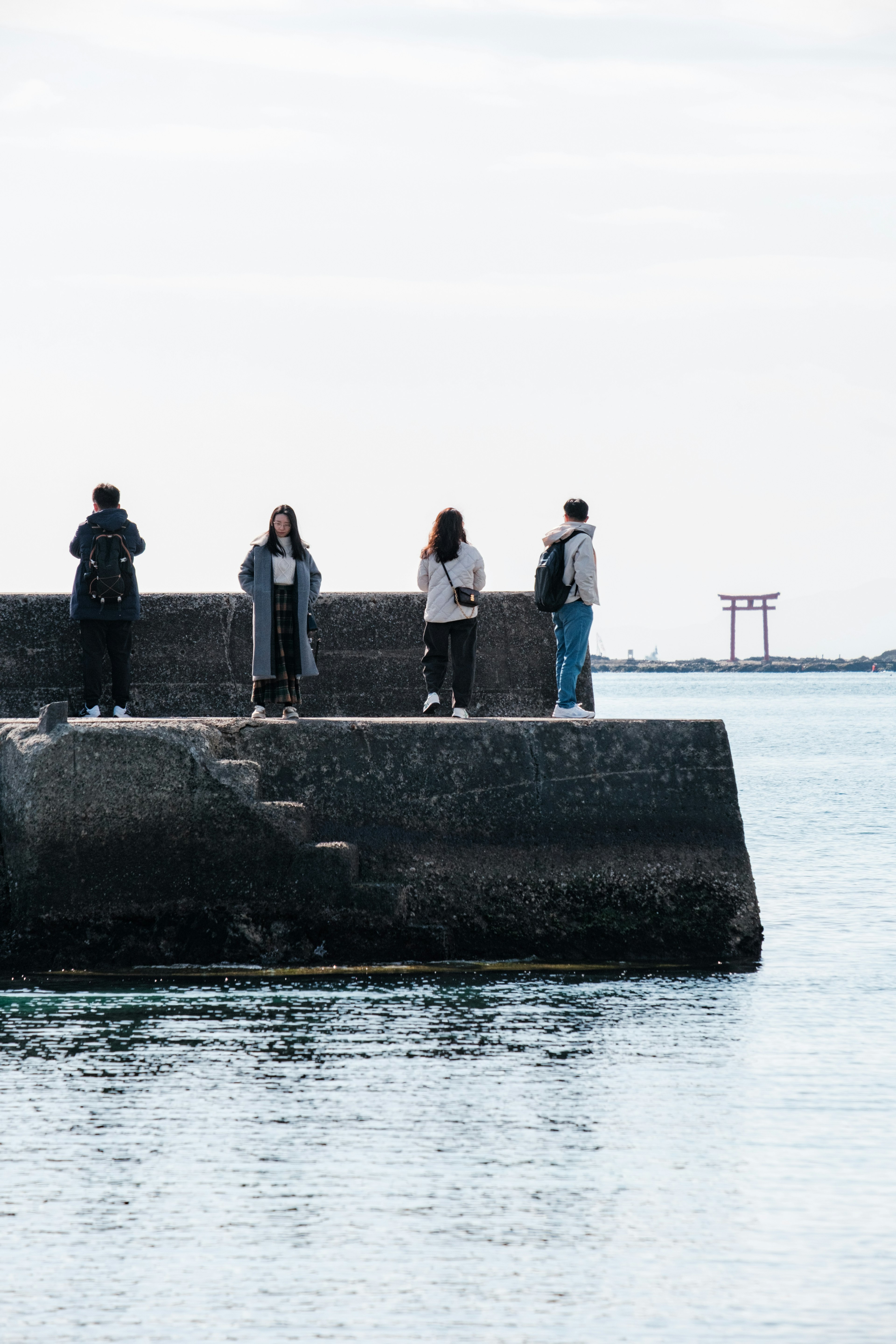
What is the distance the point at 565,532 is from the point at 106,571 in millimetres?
2725

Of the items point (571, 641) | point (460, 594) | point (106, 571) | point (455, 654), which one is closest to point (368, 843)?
point (455, 654)

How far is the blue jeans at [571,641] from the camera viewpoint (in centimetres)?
936

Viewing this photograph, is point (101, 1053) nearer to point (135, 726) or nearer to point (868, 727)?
point (135, 726)

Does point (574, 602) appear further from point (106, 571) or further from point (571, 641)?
point (106, 571)

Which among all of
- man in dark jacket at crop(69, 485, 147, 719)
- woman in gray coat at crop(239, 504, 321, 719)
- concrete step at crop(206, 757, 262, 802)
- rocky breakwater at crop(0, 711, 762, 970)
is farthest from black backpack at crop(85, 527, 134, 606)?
concrete step at crop(206, 757, 262, 802)

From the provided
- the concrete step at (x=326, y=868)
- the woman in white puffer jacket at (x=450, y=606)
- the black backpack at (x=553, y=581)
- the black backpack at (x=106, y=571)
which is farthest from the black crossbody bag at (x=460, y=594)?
the black backpack at (x=106, y=571)

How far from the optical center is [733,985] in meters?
9.02

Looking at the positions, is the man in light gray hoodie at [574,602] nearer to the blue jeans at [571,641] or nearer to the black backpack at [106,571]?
the blue jeans at [571,641]

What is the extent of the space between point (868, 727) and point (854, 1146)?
189 ft

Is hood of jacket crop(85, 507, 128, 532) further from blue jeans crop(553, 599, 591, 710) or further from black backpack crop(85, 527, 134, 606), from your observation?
blue jeans crop(553, 599, 591, 710)

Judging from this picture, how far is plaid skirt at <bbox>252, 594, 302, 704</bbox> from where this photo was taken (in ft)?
29.5

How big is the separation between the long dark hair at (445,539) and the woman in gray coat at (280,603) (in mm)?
734

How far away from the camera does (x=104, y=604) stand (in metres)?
9.52

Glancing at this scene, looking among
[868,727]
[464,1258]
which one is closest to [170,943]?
[464,1258]
